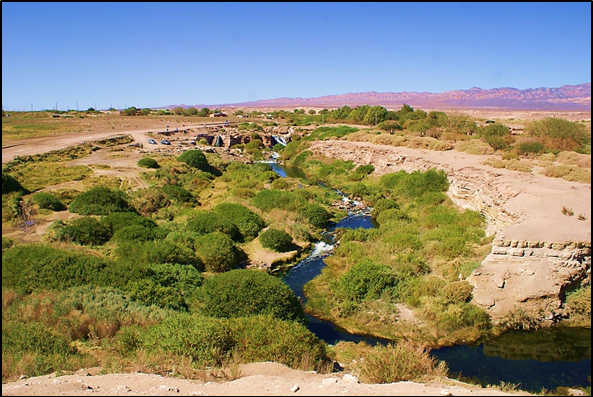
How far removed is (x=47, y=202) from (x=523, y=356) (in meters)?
23.2

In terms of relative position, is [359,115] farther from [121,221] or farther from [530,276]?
[530,276]

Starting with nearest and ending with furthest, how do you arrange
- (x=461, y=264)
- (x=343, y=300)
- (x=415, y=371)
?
(x=415, y=371), (x=343, y=300), (x=461, y=264)

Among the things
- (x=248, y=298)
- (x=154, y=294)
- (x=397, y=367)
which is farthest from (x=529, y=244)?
(x=154, y=294)

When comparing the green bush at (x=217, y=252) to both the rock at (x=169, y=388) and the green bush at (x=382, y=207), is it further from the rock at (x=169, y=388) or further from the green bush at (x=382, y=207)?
the green bush at (x=382, y=207)

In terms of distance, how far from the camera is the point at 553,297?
45.2 feet

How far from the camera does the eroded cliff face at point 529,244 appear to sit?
45.5ft

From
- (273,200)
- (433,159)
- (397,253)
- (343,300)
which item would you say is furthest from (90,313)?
(433,159)

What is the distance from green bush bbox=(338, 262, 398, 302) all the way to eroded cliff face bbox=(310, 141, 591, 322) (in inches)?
120

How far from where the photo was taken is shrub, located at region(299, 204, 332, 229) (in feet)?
80.6

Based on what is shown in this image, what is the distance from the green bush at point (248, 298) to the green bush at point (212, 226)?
7.23 metres

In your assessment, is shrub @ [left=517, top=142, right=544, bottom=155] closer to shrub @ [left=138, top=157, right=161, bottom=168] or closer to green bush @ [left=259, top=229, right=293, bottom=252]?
green bush @ [left=259, top=229, right=293, bottom=252]

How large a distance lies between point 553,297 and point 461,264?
3531mm

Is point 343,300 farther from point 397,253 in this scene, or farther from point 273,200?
point 273,200

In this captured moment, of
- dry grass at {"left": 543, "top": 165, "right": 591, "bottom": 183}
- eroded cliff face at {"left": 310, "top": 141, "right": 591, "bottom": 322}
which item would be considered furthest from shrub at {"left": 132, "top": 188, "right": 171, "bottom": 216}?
dry grass at {"left": 543, "top": 165, "right": 591, "bottom": 183}
